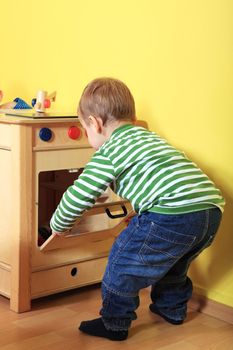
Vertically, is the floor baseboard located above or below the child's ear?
below

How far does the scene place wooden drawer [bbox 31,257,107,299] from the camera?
1729 millimetres

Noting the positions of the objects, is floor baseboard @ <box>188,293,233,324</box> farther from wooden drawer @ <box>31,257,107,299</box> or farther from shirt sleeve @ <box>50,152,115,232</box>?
shirt sleeve @ <box>50,152,115,232</box>

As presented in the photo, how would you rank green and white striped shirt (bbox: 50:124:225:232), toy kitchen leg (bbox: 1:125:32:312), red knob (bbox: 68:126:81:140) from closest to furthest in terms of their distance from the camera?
green and white striped shirt (bbox: 50:124:225:232)
toy kitchen leg (bbox: 1:125:32:312)
red knob (bbox: 68:126:81:140)

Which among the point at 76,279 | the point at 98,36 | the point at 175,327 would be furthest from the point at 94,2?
the point at 175,327

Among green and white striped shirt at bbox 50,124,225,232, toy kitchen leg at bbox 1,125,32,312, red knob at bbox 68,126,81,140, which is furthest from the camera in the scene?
red knob at bbox 68,126,81,140

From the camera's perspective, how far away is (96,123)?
4.99 ft

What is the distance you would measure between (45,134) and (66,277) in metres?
0.45

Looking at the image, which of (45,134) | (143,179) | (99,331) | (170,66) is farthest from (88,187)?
(170,66)

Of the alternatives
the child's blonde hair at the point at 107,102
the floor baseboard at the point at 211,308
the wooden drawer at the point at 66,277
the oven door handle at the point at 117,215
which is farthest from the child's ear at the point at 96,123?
the floor baseboard at the point at 211,308

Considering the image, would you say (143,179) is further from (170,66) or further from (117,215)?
(170,66)

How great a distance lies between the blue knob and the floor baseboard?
25.7 inches

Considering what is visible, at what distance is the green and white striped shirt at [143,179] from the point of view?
145 cm

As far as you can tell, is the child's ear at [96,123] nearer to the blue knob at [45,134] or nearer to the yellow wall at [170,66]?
the blue knob at [45,134]

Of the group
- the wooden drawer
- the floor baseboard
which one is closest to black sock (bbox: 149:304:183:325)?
the floor baseboard
